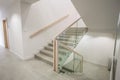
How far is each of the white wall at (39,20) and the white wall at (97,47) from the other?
5.61 ft

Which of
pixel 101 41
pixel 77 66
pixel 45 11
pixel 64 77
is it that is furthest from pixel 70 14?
pixel 64 77

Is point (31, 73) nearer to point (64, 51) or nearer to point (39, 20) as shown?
point (64, 51)

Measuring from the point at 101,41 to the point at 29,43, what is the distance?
3.42 meters

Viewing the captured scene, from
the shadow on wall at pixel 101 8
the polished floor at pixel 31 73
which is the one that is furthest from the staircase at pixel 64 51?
the shadow on wall at pixel 101 8

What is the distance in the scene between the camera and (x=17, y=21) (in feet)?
14.4

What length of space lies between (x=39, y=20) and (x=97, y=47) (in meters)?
3.18

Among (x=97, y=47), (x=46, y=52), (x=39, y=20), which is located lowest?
(x=46, y=52)

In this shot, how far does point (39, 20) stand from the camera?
4598mm

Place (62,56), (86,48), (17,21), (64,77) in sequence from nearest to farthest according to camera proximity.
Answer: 1. (64,77)
2. (62,56)
3. (17,21)
4. (86,48)

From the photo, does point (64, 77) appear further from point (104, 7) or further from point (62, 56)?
point (104, 7)

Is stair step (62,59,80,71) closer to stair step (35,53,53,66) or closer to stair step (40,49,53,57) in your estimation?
stair step (35,53,53,66)

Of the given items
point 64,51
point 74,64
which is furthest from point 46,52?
point 74,64

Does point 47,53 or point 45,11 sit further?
point 45,11

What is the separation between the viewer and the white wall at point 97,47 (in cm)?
470
